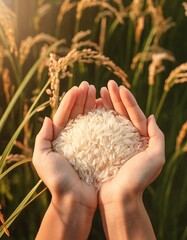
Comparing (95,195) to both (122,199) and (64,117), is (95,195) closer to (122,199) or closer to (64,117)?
(122,199)

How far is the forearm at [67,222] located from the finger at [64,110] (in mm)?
171

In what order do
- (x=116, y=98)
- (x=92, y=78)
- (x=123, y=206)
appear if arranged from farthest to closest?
(x=92, y=78) < (x=116, y=98) < (x=123, y=206)

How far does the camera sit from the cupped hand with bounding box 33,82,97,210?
1.10 m

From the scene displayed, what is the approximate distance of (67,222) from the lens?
1.11 metres

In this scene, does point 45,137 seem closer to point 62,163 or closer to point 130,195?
point 62,163

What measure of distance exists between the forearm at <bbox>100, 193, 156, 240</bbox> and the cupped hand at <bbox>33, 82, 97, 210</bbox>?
4 cm

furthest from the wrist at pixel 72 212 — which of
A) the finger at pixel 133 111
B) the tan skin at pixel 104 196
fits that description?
the finger at pixel 133 111

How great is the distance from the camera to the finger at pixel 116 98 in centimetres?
118

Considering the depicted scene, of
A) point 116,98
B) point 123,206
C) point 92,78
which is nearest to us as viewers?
point 123,206

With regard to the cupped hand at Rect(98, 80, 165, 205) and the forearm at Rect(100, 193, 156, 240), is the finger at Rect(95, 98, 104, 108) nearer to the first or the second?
the cupped hand at Rect(98, 80, 165, 205)

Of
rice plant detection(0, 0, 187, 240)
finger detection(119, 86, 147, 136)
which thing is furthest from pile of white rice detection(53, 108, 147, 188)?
rice plant detection(0, 0, 187, 240)

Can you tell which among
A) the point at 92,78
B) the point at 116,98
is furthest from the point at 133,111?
the point at 92,78

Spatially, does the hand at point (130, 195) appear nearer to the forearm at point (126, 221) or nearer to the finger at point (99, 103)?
the forearm at point (126, 221)

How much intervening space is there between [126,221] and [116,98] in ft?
0.86
